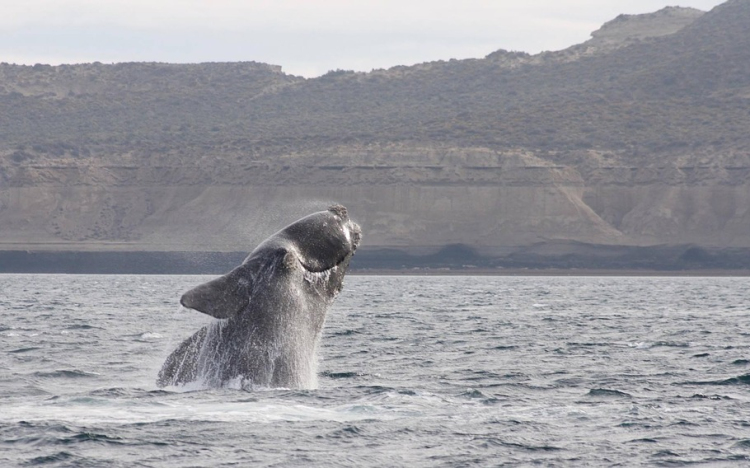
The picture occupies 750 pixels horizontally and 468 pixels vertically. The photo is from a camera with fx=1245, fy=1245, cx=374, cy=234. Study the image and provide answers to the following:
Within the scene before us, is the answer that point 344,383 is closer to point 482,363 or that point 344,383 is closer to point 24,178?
point 482,363

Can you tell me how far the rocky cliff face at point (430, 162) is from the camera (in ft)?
381

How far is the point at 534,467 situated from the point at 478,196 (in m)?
107

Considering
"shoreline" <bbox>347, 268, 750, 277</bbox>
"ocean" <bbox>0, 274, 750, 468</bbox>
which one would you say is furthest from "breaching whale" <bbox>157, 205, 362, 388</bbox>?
"shoreline" <bbox>347, 268, 750, 277</bbox>

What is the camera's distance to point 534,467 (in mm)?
12516

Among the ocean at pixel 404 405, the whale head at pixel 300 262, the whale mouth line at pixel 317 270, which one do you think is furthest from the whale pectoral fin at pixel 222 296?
the ocean at pixel 404 405

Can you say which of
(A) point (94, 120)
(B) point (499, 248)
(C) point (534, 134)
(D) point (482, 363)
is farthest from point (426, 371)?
(A) point (94, 120)

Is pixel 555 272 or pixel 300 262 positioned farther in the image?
pixel 555 272

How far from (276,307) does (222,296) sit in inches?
32.6

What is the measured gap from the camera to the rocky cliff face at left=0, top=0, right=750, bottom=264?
116188 millimetres

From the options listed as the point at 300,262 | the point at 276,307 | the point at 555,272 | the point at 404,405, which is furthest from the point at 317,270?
the point at 555,272

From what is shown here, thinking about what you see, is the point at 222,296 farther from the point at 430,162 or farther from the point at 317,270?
the point at 430,162

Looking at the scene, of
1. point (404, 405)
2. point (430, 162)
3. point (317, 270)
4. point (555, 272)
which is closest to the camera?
point (317, 270)

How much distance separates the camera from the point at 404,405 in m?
16.0

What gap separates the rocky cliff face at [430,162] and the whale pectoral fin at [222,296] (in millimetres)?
90145
